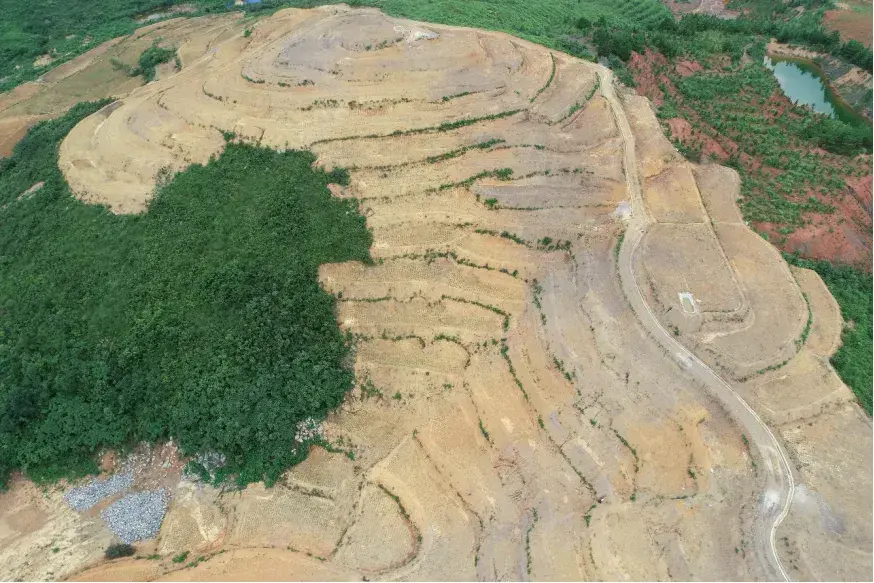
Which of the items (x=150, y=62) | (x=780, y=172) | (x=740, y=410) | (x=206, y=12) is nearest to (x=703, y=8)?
(x=780, y=172)

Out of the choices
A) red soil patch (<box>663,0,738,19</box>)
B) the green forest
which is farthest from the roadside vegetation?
red soil patch (<box>663,0,738,19</box>)

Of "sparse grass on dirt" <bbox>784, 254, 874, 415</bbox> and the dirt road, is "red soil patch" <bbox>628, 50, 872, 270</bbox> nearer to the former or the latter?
"sparse grass on dirt" <bbox>784, 254, 874, 415</bbox>

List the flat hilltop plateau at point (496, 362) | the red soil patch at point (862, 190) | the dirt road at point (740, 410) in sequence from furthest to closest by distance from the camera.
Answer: the red soil patch at point (862, 190) < the flat hilltop plateau at point (496, 362) < the dirt road at point (740, 410)

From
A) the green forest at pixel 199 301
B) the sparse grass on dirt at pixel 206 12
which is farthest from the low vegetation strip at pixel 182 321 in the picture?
the sparse grass on dirt at pixel 206 12

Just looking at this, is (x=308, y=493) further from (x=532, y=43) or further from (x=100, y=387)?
(x=532, y=43)

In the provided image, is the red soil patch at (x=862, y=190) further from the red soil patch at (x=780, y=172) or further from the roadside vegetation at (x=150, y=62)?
the roadside vegetation at (x=150, y=62)

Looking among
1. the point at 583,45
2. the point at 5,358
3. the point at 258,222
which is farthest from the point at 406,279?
the point at 583,45

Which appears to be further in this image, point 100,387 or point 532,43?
point 532,43
